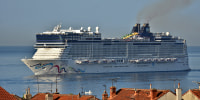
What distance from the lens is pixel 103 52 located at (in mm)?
113875

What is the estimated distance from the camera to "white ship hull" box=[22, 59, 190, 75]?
102 meters

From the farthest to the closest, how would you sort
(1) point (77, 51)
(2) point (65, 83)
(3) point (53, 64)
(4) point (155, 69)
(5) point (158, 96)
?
1. (4) point (155, 69)
2. (1) point (77, 51)
3. (3) point (53, 64)
4. (2) point (65, 83)
5. (5) point (158, 96)

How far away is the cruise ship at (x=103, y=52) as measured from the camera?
105 meters

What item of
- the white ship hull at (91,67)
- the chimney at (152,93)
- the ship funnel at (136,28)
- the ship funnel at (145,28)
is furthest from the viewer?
the ship funnel at (136,28)

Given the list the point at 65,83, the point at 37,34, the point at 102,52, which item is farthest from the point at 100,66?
the point at 65,83

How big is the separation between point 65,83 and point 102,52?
1205 inches

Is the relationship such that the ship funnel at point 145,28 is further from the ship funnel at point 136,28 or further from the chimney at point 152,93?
the chimney at point 152,93

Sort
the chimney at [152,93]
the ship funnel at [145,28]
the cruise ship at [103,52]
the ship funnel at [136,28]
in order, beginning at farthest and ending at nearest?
1. the ship funnel at [136,28]
2. the ship funnel at [145,28]
3. the cruise ship at [103,52]
4. the chimney at [152,93]

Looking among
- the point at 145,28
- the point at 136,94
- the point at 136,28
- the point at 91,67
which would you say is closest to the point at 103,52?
the point at 91,67

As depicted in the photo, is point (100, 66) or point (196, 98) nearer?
point (196, 98)

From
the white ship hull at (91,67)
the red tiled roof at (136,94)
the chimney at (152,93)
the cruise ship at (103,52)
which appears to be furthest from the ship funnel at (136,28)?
the chimney at (152,93)

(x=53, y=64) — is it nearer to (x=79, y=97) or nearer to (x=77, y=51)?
(x=77, y=51)

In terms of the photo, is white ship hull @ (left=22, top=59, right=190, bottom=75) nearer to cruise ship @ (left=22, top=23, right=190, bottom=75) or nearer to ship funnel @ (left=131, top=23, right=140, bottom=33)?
cruise ship @ (left=22, top=23, right=190, bottom=75)

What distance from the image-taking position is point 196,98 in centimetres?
2875
